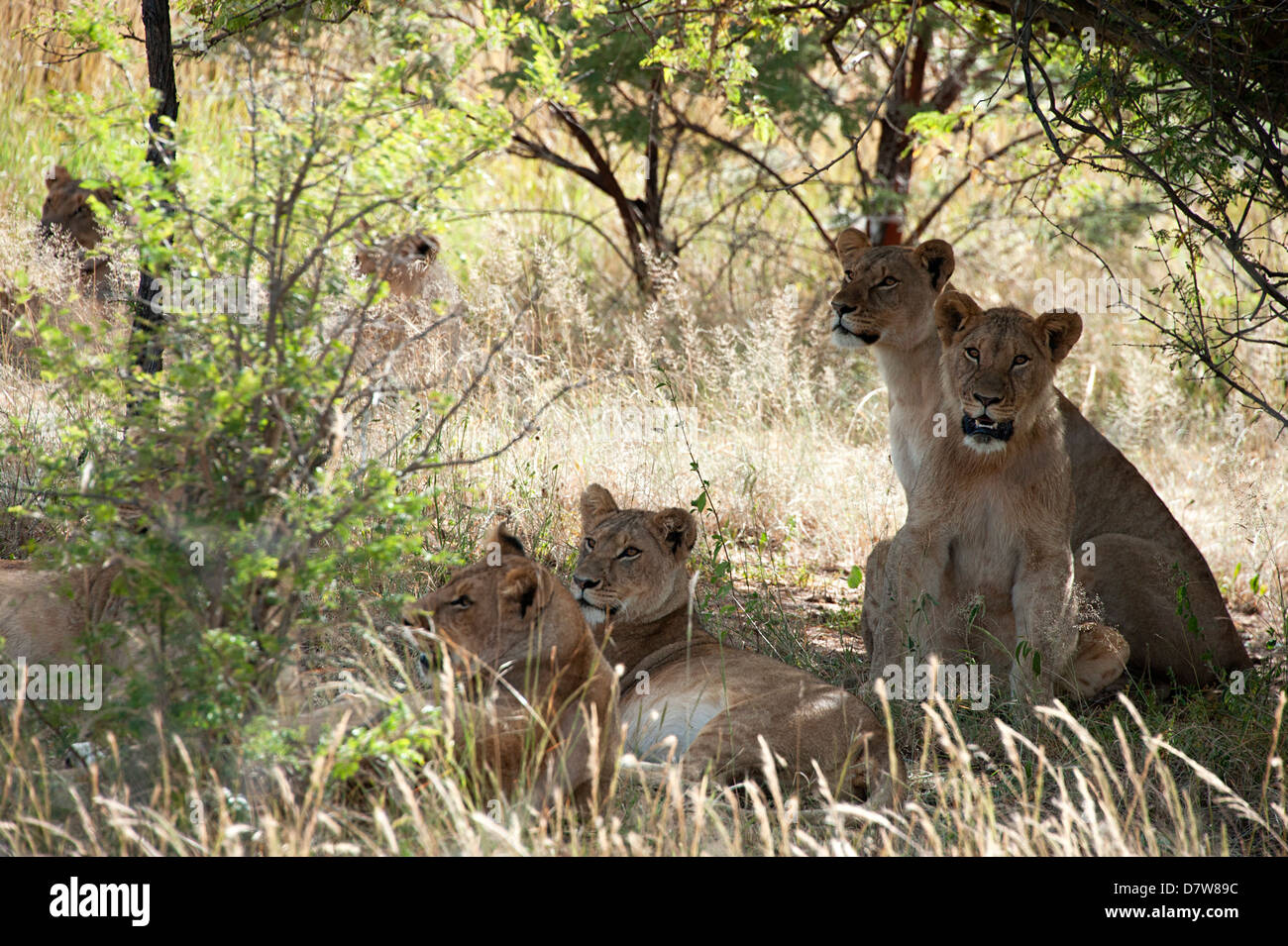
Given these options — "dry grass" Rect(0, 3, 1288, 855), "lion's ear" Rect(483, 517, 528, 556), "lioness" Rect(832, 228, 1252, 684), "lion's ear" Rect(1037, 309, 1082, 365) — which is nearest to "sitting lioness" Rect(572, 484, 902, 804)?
"dry grass" Rect(0, 3, 1288, 855)

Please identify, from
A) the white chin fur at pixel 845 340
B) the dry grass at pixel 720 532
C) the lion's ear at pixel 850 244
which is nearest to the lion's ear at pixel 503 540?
the dry grass at pixel 720 532

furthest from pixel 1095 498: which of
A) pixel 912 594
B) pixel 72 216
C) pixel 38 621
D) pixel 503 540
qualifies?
pixel 72 216

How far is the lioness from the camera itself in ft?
20.1

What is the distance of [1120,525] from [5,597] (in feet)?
15.9

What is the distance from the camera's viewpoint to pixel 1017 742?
18.1 feet

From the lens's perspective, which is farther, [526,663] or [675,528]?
[675,528]

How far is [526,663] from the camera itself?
4.34 metres

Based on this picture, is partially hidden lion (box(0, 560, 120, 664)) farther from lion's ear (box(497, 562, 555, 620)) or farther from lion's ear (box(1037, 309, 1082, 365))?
lion's ear (box(1037, 309, 1082, 365))

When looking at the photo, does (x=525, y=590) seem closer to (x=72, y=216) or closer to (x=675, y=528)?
(x=675, y=528)

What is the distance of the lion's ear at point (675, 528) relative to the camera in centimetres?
554

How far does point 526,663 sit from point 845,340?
2.77 meters

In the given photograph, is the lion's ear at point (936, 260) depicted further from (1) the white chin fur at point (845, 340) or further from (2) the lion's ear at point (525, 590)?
(2) the lion's ear at point (525, 590)

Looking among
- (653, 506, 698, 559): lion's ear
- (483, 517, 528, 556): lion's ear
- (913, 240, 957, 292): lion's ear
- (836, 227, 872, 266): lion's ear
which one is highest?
(836, 227, 872, 266): lion's ear
